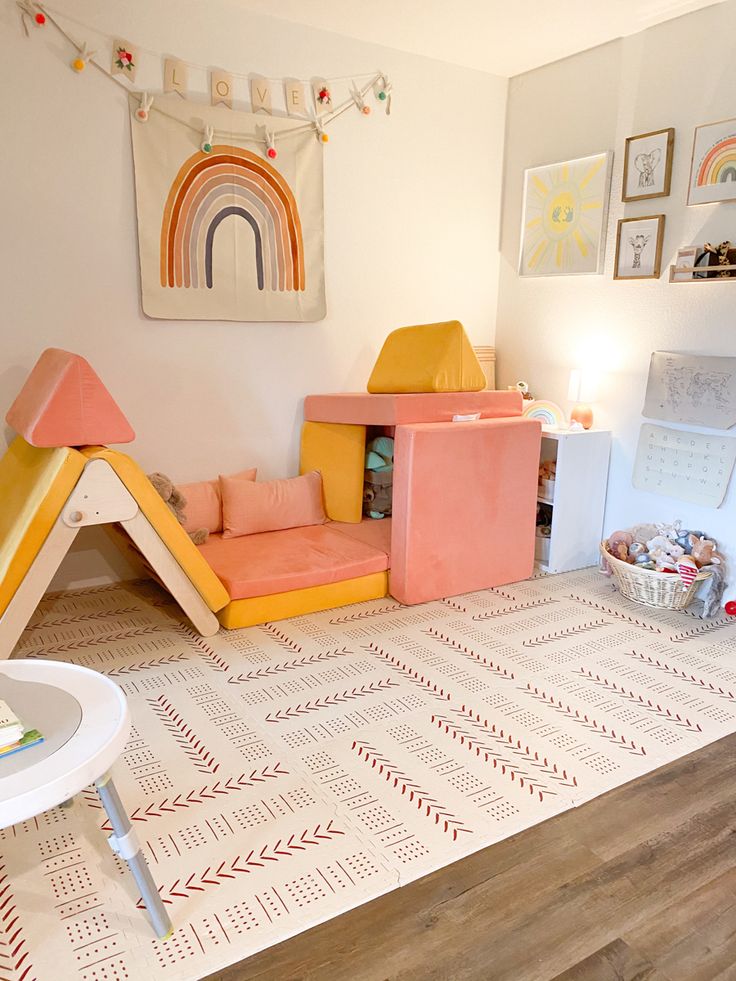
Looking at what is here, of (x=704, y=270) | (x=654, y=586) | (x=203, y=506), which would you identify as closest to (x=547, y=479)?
(x=654, y=586)

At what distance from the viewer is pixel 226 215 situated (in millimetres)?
3398

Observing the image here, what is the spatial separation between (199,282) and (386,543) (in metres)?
1.51

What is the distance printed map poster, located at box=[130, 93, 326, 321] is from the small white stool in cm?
210

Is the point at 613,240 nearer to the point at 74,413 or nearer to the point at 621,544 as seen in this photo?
the point at 621,544

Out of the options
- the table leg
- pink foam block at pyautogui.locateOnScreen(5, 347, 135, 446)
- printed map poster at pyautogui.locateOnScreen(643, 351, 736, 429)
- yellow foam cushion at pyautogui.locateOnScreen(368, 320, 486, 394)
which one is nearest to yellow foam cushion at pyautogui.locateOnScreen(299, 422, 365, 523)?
yellow foam cushion at pyautogui.locateOnScreen(368, 320, 486, 394)

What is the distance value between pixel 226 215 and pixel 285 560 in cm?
166

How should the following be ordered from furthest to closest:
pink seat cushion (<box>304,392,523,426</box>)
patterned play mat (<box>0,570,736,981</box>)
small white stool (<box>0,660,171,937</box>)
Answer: pink seat cushion (<box>304,392,523,426</box>) → patterned play mat (<box>0,570,736,981</box>) → small white stool (<box>0,660,171,937</box>)

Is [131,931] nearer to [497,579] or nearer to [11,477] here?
[11,477]

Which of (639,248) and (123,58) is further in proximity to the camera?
(639,248)

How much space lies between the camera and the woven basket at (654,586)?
3.15 m

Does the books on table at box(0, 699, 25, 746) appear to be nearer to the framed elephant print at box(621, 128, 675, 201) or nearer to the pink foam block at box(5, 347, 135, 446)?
the pink foam block at box(5, 347, 135, 446)

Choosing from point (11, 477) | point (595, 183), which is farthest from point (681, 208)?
point (11, 477)

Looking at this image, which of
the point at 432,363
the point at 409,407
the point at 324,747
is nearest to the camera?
the point at 324,747

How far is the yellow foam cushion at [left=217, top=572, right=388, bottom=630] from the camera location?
2.94 metres
